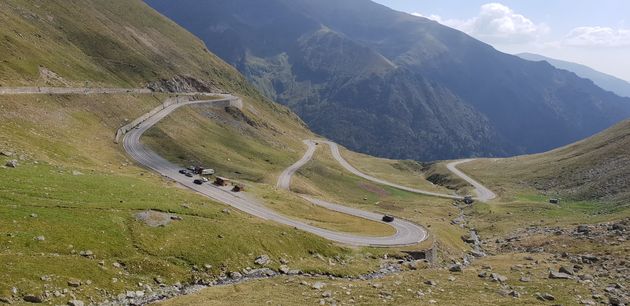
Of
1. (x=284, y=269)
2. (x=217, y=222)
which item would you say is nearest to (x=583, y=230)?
(x=284, y=269)

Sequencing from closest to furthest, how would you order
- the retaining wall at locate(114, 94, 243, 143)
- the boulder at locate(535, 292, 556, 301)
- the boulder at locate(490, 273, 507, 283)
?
the boulder at locate(535, 292, 556, 301) → the boulder at locate(490, 273, 507, 283) → the retaining wall at locate(114, 94, 243, 143)

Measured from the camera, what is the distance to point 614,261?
6969 cm

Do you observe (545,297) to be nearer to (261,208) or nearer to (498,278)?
(498,278)

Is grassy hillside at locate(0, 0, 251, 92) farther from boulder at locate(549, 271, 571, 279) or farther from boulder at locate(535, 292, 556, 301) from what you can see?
boulder at locate(549, 271, 571, 279)

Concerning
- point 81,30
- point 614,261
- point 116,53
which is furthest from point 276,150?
point 614,261

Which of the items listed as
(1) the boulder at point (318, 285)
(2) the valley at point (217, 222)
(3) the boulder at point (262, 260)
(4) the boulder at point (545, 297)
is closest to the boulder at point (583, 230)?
(2) the valley at point (217, 222)

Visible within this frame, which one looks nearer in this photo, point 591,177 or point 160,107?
point 160,107

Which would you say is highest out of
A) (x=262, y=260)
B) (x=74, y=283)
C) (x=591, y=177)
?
(x=591, y=177)

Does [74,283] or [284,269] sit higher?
[74,283]

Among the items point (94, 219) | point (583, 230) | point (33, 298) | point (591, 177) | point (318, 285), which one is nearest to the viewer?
point (33, 298)

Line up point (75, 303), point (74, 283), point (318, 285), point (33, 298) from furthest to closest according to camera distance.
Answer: point (318, 285)
point (74, 283)
point (75, 303)
point (33, 298)

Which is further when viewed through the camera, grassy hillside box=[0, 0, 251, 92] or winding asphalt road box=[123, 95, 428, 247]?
grassy hillside box=[0, 0, 251, 92]

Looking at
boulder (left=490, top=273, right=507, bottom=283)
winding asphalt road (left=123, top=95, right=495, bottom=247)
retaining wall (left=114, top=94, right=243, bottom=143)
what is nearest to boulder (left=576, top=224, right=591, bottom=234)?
winding asphalt road (left=123, top=95, right=495, bottom=247)

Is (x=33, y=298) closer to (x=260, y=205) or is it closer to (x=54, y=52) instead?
(x=260, y=205)
